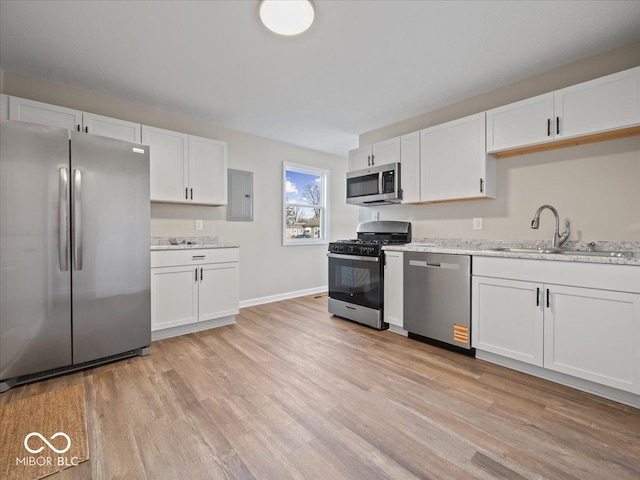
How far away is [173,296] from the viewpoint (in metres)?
3.02

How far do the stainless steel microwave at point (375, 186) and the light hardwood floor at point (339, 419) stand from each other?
1.81 m

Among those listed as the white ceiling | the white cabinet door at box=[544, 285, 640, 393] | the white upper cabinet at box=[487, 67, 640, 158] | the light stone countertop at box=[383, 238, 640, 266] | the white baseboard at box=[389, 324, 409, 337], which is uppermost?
the white ceiling

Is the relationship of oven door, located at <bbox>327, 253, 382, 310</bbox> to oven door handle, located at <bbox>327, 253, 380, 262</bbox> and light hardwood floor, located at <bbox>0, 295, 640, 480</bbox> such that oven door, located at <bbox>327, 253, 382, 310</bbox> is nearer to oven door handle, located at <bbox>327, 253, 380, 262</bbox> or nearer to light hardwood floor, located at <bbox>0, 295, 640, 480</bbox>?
oven door handle, located at <bbox>327, 253, 380, 262</bbox>

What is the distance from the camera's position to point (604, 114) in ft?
7.10

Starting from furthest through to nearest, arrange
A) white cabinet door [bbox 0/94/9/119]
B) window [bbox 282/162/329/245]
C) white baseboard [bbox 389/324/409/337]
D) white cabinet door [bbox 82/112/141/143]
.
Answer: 1. window [bbox 282/162/329/245]
2. white baseboard [bbox 389/324/409/337]
3. white cabinet door [bbox 82/112/141/143]
4. white cabinet door [bbox 0/94/9/119]

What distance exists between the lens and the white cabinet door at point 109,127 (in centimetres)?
279

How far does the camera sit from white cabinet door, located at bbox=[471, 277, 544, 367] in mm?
2168

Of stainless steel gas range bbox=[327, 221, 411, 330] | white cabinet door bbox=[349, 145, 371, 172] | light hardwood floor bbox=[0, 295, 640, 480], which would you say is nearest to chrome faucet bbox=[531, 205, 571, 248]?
light hardwood floor bbox=[0, 295, 640, 480]

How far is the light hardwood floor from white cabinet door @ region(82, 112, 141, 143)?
2.14 metres

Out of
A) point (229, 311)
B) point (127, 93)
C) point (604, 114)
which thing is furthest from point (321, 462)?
point (127, 93)

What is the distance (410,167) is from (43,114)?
3592 mm

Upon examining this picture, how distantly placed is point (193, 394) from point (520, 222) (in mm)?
3118

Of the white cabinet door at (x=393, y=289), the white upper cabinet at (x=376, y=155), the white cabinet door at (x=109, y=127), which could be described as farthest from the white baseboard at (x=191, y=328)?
the white upper cabinet at (x=376, y=155)

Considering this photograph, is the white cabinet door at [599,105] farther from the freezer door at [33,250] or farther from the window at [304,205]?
the freezer door at [33,250]
